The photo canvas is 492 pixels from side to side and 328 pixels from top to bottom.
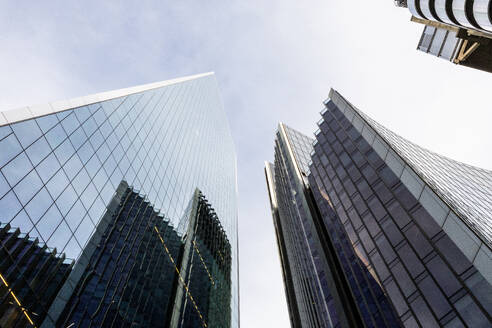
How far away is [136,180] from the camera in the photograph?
1325 inches

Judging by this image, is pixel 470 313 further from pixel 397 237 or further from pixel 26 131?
pixel 26 131

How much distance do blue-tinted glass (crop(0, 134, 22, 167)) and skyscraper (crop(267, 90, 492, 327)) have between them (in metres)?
26.8

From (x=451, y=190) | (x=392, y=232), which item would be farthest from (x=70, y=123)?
(x=451, y=190)

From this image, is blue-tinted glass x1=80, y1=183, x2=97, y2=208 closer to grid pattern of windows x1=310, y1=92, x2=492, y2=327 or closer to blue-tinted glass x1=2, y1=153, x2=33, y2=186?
blue-tinted glass x1=2, y1=153, x2=33, y2=186

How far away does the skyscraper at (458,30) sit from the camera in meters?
19.5

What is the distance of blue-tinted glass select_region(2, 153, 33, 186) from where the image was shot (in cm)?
1686

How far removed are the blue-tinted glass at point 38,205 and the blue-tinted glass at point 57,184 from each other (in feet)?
1.67

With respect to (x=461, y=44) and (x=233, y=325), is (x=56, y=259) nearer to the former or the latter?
(x=461, y=44)

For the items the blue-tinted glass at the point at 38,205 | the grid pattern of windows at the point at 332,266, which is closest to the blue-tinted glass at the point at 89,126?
the blue-tinted glass at the point at 38,205

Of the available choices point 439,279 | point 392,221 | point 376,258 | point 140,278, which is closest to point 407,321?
point 439,279

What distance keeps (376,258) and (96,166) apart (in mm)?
25285

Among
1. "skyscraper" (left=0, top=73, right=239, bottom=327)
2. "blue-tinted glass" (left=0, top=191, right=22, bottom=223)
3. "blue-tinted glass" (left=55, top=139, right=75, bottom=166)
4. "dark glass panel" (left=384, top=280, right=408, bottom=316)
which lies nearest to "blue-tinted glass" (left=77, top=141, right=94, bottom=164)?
"skyscraper" (left=0, top=73, right=239, bottom=327)

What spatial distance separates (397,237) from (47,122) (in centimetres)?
2751

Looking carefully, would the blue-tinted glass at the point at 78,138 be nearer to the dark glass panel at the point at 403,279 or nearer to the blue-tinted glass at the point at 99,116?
the blue-tinted glass at the point at 99,116
